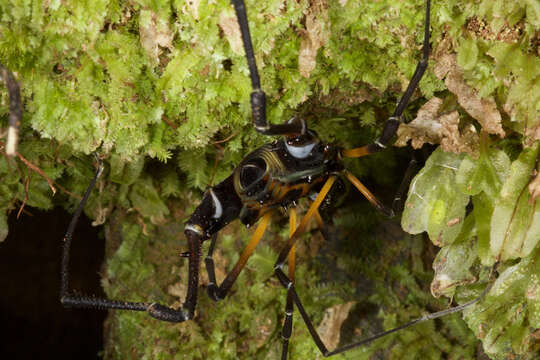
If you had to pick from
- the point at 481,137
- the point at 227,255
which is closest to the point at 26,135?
the point at 227,255

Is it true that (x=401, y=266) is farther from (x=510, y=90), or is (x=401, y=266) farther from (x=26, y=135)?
(x=26, y=135)

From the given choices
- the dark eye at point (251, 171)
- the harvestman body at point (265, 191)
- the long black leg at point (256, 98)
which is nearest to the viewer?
the long black leg at point (256, 98)

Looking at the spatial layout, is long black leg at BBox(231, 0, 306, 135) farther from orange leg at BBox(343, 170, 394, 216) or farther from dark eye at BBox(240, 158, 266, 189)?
orange leg at BBox(343, 170, 394, 216)

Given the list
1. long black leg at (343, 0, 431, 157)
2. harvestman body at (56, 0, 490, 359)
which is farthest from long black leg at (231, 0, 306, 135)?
long black leg at (343, 0, 431, 157)

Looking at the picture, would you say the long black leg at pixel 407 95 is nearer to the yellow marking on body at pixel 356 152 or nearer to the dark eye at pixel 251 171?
the yellow marking on body at pixel 356 152

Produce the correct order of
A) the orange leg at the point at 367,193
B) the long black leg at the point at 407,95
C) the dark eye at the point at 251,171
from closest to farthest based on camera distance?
the long black leg at the point at 407,95 → the dark eye at the point at 251,171 → the orange leg at the point at 367,193

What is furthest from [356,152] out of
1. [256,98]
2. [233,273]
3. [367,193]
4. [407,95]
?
[233,273]


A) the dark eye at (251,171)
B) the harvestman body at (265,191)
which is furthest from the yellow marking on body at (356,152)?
the dark eye at (251,171)
